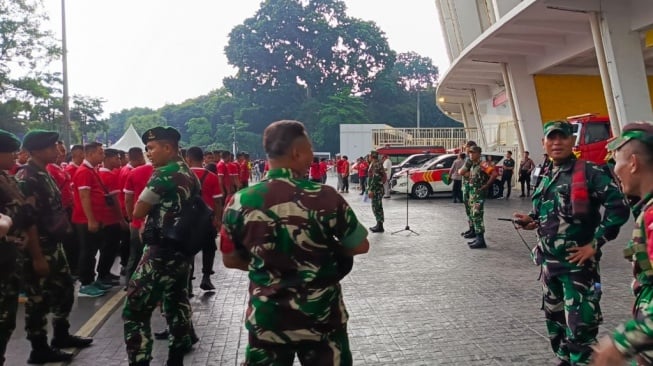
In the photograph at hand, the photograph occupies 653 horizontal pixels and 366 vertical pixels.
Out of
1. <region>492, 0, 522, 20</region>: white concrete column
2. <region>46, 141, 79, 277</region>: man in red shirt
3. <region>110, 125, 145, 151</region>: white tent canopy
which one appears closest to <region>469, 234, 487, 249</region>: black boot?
<region>46, 141, 79, 277</region>: man in red shirt

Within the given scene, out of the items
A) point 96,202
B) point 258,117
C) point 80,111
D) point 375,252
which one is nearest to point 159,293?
point 96,202

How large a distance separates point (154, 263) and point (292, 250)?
1.70m

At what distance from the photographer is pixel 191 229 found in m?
3.74

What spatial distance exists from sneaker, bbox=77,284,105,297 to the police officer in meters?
2.70

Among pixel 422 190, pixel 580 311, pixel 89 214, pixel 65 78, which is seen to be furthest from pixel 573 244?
pixel 65 78

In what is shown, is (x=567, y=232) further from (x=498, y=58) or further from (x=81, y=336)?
(x=498, y=58)

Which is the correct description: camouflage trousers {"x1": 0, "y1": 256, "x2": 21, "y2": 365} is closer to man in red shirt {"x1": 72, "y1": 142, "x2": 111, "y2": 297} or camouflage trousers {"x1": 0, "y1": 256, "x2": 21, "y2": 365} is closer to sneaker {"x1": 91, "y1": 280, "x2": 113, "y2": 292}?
man in red shirt {"x1": 72, "y1": 142, "x2": 111, "y2": 297}

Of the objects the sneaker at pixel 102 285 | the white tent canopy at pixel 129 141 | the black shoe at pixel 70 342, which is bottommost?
the black shoe at pixel 70 342

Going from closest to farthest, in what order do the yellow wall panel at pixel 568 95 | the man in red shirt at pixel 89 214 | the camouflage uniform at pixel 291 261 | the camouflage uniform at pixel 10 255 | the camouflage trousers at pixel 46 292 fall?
1. the camouflage uniform at pixel 291 261
2. the camouflage uniform at pixel 10 255
3. the camouflage trousers at pixel 46 292
4. the man in red shirt at pixel 89 214
5. the yellow wall panel at pixel 568 95

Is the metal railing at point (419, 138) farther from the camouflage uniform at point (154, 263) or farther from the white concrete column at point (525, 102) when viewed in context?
the camouflage uniform at point (154, 263)

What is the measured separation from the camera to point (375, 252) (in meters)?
9.18

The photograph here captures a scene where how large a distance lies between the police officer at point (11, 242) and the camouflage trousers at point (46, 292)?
0.34 meters

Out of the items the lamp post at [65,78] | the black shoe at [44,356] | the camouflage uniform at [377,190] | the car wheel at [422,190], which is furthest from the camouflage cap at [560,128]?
the lamp post at [65,78]

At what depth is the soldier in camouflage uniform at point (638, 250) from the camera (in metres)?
1.86
